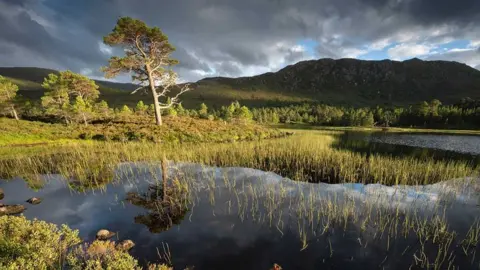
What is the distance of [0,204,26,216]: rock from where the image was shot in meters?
11.0

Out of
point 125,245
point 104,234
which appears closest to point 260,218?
point 125,245

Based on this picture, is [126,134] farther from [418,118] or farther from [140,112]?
[418,118]

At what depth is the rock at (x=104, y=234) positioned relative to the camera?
9.08m

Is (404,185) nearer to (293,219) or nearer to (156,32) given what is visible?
(293,219)

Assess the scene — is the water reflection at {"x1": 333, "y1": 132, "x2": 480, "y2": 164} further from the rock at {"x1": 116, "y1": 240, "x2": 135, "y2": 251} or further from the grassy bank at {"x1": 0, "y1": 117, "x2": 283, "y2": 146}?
the rock at {"x1": 116, "y1": 240, "x2": 135, "y2": 251}

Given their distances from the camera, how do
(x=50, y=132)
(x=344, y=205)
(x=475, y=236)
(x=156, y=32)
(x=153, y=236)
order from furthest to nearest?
(x=50, y=132) < (x=156, y=32) < (x=344, y=205) < (x=475, y=236) < (x=153, y=236)

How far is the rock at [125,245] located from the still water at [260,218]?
227 mm

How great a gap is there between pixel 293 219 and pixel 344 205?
3257 mm

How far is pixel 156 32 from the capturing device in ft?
108

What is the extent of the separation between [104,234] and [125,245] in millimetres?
1474

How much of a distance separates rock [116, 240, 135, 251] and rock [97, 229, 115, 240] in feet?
3.54

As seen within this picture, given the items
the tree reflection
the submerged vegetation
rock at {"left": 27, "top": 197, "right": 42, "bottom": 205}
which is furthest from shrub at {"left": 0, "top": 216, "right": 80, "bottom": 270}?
rock at {"left": 27, "top": 197, "right": 42, "bottom": 205}

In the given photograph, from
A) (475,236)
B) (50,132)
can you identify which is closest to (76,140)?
(50,132)

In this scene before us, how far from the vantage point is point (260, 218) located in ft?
36.7
